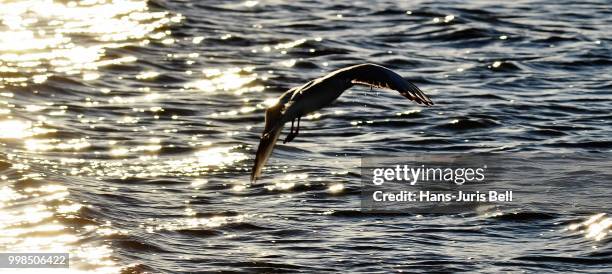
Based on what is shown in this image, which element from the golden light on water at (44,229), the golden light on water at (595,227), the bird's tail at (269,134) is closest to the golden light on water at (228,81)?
the golden light on water at (44,229)

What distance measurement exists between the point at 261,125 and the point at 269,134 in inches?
260

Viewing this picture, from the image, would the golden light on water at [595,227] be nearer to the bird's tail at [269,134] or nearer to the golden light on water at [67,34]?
the bird's tail at [269,134]

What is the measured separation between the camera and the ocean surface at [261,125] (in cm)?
1000

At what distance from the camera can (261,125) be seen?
1388cm

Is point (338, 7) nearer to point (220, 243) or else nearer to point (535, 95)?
point (535, 95)

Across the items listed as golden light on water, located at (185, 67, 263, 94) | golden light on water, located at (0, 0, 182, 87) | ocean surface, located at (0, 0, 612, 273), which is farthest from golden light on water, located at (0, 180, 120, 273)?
golden light on water, located at (185, 67, 263, 94)

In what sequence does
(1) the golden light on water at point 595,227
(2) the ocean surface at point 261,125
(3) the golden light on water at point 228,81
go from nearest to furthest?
(2) the ocean surface at point 261,125 → (1) the golden light on water at point 595,227 → (3) the golden light on water at point 228,81

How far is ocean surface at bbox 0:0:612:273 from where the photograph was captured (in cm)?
1000

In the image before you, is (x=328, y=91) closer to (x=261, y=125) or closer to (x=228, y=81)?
→ (x=261, y=125)

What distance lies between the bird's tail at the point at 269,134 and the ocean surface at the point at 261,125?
2.03 m

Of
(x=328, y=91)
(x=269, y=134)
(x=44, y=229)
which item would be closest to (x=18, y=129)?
(x=44, y=229)

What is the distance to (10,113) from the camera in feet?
44.6

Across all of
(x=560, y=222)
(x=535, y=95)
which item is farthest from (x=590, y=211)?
(x=535, y=95)

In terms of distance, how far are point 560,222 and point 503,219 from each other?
18.1 inches
